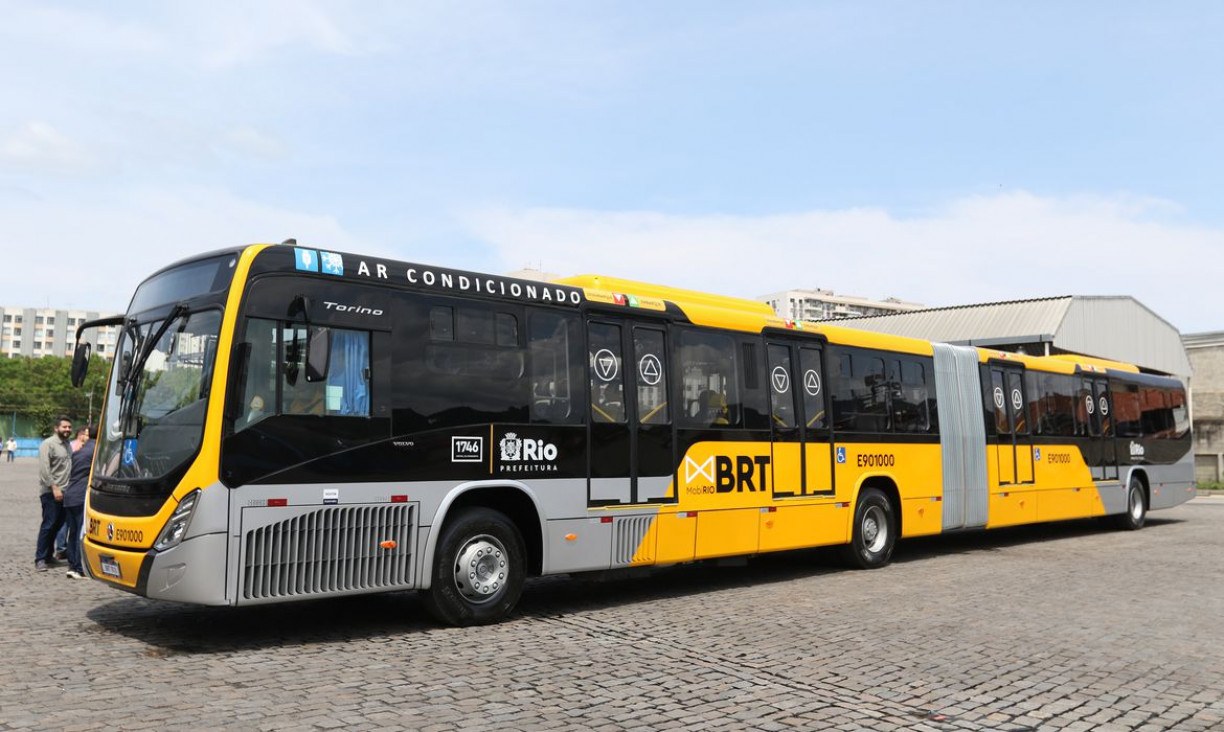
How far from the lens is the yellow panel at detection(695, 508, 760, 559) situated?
10.5 meters

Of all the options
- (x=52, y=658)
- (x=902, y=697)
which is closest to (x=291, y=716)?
(x=52, y=658)

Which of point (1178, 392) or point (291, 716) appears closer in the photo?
point (291, 716)

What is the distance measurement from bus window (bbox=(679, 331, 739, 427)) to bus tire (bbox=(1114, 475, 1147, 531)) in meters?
12.2

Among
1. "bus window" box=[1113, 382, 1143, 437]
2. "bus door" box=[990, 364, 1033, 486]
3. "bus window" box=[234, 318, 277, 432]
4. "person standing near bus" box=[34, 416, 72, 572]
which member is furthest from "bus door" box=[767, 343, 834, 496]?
"bus window" box=[1113, 382, 1143, 437]

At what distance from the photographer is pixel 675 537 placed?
10211mm

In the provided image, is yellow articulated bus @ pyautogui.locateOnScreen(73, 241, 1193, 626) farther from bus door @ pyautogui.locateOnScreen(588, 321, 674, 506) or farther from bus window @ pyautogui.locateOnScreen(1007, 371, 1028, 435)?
bus window @ pyautogui.locateOnScreen(1007, 371, 1028, 435)

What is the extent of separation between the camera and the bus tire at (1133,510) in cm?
1930

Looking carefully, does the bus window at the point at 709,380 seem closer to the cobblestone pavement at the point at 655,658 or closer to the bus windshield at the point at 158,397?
the cobblestone pavement at the point at 655,658

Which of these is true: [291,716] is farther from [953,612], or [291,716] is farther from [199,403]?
[953,612]

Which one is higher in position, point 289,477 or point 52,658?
point 289,477

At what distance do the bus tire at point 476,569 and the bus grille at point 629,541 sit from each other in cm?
111

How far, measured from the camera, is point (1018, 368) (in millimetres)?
16484

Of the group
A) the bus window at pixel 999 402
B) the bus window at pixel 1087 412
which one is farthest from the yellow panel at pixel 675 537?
the bus window at pixel 1087 412

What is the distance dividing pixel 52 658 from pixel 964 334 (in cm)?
3822
